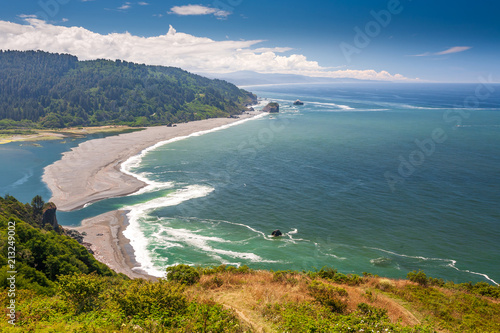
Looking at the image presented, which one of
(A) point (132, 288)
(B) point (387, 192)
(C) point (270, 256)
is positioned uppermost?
(A) point (132, 288)

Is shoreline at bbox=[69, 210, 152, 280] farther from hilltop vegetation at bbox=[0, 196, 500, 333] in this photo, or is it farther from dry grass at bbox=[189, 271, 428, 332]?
dry grass at bbox=[189, 271, 428, 332]

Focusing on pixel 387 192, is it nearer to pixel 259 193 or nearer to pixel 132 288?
pixel 259 193

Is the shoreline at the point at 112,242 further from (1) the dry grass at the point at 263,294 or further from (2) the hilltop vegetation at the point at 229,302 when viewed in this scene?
(1) the dry grass at the point at 263,294

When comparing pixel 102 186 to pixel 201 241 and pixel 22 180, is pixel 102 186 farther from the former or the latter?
pixel 201 241

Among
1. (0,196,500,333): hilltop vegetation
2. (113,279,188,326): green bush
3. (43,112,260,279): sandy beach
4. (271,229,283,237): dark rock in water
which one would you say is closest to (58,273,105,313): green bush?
(0,196,500,333): hilltop vegetation

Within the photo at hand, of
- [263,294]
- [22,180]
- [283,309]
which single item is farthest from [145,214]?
[283,309]

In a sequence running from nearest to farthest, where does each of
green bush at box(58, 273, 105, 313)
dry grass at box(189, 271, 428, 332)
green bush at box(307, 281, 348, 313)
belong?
green bush at box(58, 273, 105, 313) < dry grass at box(189, 271, 428, 332) < green bush at box(307, 281, 348, 313)

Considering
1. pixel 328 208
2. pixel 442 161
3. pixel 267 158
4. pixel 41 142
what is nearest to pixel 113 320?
pixel 328 208
